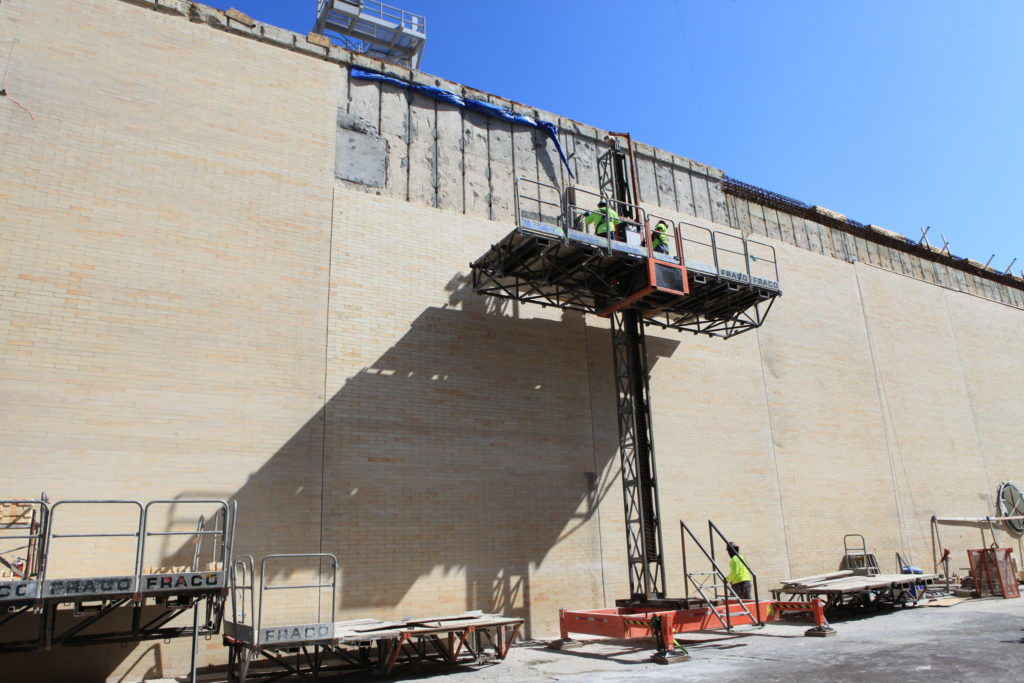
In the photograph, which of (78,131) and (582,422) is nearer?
(78,131)

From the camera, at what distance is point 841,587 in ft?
49.3

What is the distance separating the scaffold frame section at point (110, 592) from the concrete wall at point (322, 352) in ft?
1.27

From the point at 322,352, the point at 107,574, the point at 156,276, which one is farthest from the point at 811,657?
the point at 156,276

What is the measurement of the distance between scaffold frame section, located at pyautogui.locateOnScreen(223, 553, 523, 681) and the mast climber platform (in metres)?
2.31

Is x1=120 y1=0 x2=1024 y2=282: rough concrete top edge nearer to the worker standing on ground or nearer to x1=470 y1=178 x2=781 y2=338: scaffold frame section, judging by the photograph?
x1=470 y1=178 x2=781 y2=338: scaffold frame section

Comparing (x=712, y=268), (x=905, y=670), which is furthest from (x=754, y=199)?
(x=905, y=670)

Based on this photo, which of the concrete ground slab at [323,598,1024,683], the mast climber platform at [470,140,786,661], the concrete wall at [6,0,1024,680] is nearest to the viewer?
the concrete ground slab at [323,598,1024,683]

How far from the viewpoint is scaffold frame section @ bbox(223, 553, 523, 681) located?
9.30 m

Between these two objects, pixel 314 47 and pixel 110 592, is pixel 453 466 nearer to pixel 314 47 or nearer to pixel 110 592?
pixel 110 592

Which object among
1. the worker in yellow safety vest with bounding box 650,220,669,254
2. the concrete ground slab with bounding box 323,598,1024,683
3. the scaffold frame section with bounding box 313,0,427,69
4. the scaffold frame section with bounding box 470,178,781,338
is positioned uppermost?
the scaffold frame section with bounding box 313,0,427,69

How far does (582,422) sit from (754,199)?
34.6 ft

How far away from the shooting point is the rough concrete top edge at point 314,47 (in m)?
14.5

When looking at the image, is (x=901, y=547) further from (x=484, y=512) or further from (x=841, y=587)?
(x=484, y=512)

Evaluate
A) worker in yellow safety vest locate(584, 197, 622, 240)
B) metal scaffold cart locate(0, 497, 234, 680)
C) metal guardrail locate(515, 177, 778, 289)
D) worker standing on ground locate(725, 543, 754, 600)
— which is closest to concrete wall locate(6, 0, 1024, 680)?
metal scaffold cart locate(0, 497, 234, 680)
